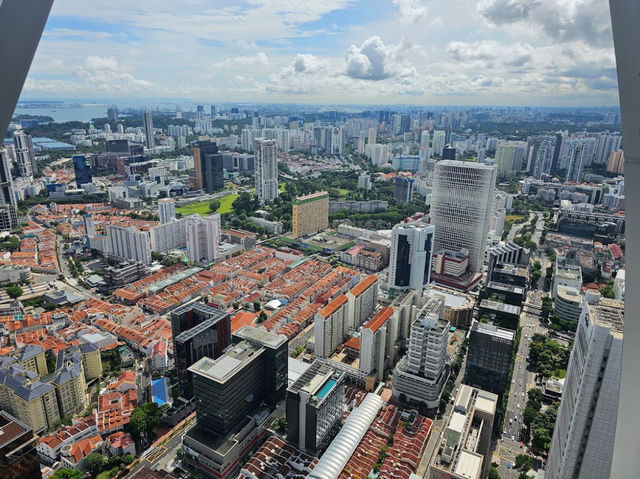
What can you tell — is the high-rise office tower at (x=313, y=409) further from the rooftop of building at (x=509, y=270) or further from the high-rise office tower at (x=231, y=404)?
the rooftop of building at (x=509, y=270)

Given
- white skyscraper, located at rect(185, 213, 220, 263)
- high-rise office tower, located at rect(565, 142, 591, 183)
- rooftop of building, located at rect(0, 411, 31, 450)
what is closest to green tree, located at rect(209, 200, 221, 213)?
white skyscraper, located at rect(185, 213, 220, 263)

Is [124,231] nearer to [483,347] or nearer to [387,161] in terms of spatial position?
[483,347]

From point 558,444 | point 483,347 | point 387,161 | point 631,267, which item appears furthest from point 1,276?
point 387,161

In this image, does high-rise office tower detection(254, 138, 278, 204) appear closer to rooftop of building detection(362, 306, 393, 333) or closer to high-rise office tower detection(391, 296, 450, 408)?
rooftop of building detection(362, 306, 393, 333)

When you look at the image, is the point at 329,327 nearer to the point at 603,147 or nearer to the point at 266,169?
the point at 266,169

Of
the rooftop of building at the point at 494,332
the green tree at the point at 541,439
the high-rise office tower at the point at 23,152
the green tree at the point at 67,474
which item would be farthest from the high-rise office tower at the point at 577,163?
the high-rise office tower at the point at 23,152
